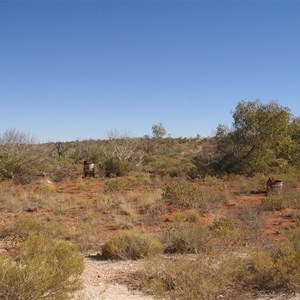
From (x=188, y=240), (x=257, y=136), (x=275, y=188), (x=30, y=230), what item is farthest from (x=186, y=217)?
(x=257, y=136)

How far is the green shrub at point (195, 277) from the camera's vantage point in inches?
243

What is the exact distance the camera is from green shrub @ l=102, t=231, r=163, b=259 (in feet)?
29.4

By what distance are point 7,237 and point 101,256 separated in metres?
2.77

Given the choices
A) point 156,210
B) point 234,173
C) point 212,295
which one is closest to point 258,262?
point 212,295

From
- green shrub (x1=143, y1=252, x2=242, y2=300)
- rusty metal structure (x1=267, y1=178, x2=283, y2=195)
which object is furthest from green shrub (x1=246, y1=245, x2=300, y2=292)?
rusty metal structure (x1=267, y1=178, x2=283, y2=195)

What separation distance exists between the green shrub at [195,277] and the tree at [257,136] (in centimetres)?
1896

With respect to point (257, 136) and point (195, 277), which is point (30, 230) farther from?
point (257, 136)

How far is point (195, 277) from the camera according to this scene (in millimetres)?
6426

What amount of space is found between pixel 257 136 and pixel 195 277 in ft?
66.1

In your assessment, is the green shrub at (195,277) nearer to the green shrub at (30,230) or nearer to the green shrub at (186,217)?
the green shrub at (30,230)

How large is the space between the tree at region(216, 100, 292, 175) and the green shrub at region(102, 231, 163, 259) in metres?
17.4

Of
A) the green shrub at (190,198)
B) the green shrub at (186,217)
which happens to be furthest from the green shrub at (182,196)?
the green shrub at (186,217)

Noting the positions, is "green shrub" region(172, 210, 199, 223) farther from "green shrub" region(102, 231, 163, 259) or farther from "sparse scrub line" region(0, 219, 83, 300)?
"sparse scrub line" region(0, 219, 83, 300)

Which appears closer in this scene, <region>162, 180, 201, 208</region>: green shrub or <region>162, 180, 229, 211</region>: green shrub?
<region>162, 180, 229, 211</region>: green shrub
